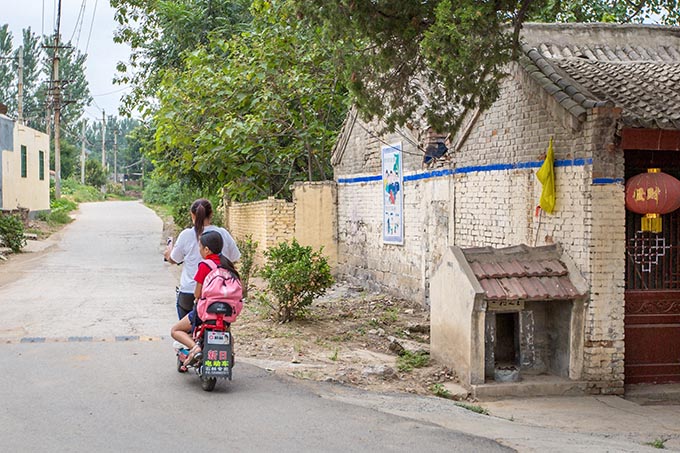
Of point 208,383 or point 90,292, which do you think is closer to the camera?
point 208,383

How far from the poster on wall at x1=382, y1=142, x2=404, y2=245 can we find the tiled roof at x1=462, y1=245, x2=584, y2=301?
5.54 m

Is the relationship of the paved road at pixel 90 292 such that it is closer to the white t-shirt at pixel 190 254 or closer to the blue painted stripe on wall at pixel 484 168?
the white t-shirt at pixel 190 254

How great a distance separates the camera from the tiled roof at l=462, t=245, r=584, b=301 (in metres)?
8.77

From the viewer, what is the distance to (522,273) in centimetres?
899

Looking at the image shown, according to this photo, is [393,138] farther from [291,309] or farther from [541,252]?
[541,252]

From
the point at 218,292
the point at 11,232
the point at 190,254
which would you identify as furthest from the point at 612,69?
the point at 11,232

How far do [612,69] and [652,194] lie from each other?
9.20ft

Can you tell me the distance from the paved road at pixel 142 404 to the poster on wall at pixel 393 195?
5010 millimetres

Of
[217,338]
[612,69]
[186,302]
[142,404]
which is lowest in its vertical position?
[142,404]

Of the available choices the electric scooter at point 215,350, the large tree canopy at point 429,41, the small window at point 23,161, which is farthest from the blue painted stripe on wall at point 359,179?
the small window at point 23,161

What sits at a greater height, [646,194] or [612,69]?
[612,69]

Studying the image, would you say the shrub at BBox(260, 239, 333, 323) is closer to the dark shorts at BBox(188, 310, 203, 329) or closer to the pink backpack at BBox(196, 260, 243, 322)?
the dark shorts at BBox(188, 310, 203, 329)

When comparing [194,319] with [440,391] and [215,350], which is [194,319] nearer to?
[215,350]

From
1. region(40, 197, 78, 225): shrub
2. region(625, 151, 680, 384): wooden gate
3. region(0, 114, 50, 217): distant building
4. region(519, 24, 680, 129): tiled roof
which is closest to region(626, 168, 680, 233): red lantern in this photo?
region(625, 151, 680, 384): wooden gate
